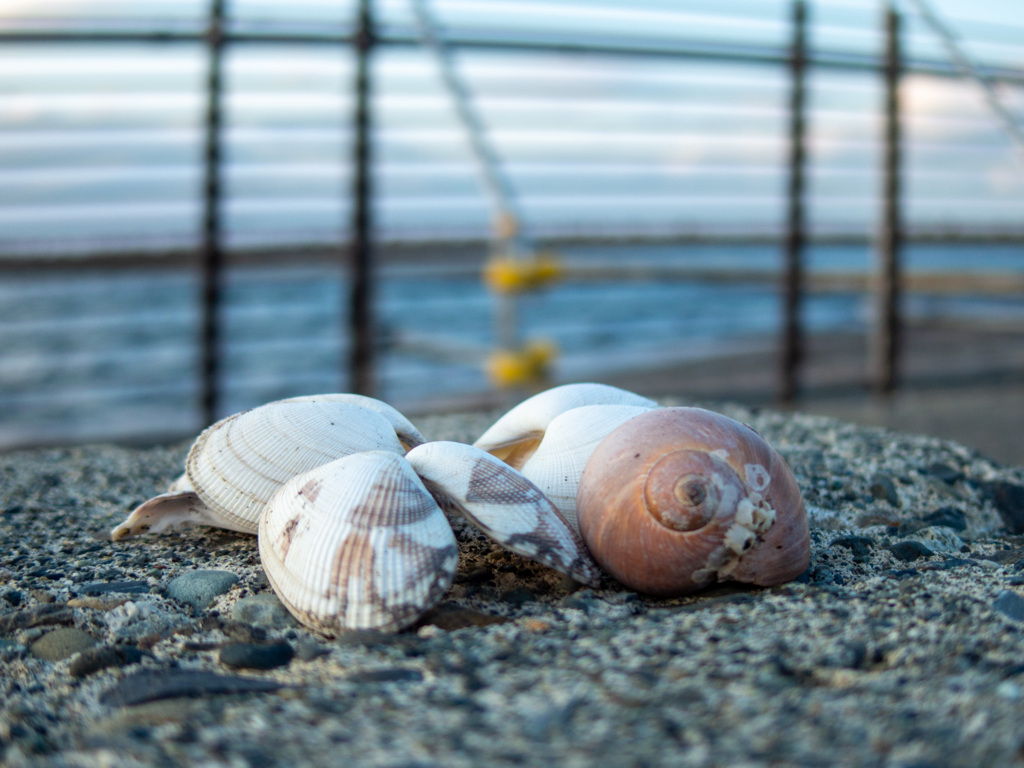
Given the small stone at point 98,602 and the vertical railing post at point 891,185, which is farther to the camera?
the vertical railing post at point 891,185

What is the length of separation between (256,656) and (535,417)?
0.73 metres

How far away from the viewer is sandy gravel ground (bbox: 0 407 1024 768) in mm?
776

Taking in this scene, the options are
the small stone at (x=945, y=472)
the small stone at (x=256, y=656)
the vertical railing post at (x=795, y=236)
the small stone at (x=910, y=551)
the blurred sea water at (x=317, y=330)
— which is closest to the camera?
the small stone at (x=256, y=656)

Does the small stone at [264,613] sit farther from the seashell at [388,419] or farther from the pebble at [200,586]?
the seashell at [388,419]

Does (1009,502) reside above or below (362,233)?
below

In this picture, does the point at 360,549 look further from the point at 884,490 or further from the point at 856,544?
the point at 884,490

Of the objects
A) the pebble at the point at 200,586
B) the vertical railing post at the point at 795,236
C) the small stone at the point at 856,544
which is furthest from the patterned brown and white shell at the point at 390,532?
the vertical railing post at the point at 795,236

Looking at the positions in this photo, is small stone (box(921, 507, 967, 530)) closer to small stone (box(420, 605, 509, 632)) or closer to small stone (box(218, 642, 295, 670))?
small stone (box(420, 605, 509, 632))

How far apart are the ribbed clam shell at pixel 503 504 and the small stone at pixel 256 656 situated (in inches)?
13.1

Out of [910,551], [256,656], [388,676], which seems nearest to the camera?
[388,676]

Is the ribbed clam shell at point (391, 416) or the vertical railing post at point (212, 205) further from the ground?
the vertical railing post at point (212, 205)

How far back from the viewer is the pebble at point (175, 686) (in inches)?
37.3

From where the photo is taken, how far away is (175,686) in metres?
0.96

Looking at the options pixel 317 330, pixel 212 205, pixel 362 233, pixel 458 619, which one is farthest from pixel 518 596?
pixel 317 330
